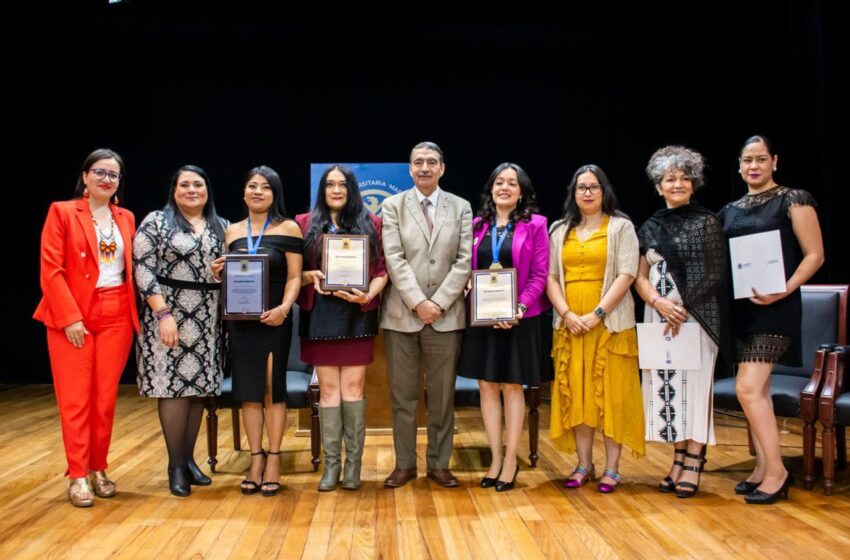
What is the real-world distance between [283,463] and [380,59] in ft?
13.8

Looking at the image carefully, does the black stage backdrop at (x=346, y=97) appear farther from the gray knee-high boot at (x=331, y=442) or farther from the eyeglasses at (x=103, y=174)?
the gray knee-high boot at (x=331, y=442)

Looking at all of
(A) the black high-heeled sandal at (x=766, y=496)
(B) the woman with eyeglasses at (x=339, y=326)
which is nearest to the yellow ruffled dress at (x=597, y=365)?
(A) the black high-heeled sandal at (x=766, y=496)

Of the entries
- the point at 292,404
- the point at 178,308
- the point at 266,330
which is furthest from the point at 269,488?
the point at 178,308

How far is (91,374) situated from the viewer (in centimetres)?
327

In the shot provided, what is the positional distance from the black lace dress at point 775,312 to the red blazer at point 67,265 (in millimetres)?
2985

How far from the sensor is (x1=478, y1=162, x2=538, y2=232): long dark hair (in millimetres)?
3498

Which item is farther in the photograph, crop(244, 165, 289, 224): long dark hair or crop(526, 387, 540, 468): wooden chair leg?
crop(526, 387, 540, 468): wooden chair leg

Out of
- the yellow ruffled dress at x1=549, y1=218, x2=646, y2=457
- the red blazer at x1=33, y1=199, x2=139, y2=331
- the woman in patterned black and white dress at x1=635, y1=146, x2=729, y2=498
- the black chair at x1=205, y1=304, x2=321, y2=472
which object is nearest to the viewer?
the red blazer at x1=33, y1=199, x2=139, y2=331

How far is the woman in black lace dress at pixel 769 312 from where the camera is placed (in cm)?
323

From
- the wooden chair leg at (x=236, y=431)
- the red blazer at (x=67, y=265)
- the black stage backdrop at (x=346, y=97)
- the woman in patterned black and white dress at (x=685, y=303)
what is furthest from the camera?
the black stage backdrop at (x=346, y=97)

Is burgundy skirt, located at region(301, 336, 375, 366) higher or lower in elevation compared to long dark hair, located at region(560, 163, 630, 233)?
lower

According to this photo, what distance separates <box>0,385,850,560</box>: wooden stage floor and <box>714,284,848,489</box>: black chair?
0.98 feet

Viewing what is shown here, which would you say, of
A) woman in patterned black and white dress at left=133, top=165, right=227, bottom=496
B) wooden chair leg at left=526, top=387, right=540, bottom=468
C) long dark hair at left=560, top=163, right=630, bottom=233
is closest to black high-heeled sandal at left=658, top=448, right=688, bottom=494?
wooden chair leg at left=526, top=387, right=540, bottom=468

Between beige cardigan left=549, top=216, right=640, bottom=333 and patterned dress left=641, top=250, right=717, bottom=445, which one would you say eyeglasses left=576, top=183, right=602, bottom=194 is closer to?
beige cardigan left=549, top=216, right=640, bottom=333
